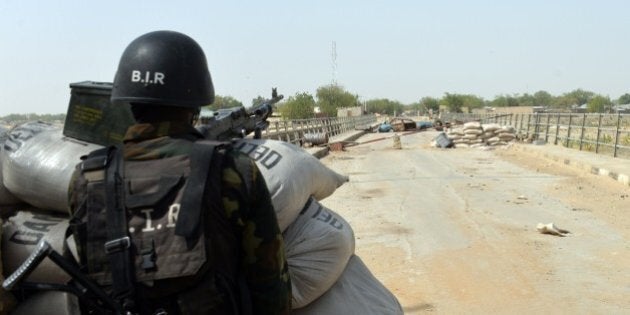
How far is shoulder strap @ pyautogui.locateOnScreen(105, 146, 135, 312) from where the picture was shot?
148 cm

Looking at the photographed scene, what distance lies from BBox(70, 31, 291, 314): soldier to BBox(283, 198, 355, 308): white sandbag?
3.28 feet

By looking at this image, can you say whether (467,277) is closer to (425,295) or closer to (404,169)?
(425,295)

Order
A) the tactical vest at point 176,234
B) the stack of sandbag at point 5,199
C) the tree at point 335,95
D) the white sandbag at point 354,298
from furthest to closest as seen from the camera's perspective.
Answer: the tree at point 335,95, the white sandbag at point 354,298, the stack of sandbag at point 5,199, the tactical vest at point 176,234

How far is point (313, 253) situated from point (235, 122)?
967mm

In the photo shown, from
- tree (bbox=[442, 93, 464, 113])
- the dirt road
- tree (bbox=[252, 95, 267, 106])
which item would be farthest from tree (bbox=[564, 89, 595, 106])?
tree (bbox=[252, 95, 267, 106])

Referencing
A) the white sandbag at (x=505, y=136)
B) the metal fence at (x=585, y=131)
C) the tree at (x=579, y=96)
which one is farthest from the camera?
the tree at (x=579, y=96)

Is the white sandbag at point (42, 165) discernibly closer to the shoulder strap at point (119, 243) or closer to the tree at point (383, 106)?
the shoulder strap at point (119, 243)

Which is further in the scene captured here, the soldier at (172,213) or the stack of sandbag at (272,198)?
the stack of sandbag at (272,198)

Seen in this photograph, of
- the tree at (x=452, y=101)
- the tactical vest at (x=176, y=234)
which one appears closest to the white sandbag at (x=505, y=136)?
the tactical vest at (x=176, y=234)

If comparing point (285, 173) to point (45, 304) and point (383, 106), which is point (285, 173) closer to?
point (45, 304)

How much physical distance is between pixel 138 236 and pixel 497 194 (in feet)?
29.9

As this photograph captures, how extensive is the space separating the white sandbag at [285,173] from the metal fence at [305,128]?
718 cm

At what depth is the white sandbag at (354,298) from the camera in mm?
2814

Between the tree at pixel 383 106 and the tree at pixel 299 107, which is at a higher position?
the tree at pixel 299 107
